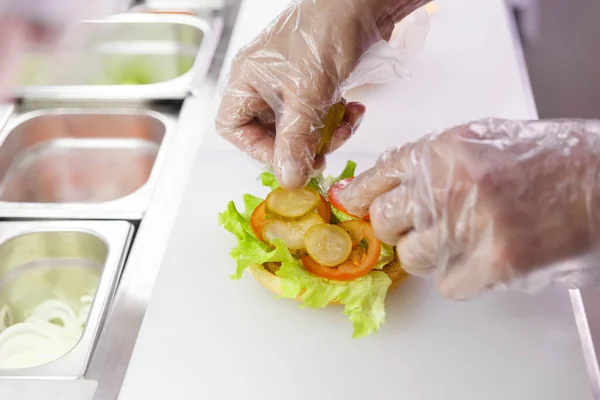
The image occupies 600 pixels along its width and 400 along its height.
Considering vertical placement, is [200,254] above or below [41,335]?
above

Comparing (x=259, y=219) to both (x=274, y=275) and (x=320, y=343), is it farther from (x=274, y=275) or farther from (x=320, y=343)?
(x=320, y=343)

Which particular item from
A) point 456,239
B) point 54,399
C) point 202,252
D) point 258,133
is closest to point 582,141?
point 456,239

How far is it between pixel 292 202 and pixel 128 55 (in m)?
1.21

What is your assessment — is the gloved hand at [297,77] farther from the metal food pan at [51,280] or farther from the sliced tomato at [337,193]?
the metal food pan at [51,280]

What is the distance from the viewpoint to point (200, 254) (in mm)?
1721

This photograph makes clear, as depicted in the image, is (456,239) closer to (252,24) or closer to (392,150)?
(392,150)

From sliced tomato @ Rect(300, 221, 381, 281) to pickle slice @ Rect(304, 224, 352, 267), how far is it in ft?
0.04

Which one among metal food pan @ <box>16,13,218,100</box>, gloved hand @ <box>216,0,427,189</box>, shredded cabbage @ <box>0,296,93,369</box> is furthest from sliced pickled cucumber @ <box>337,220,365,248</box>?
metal food pan @ <box>16,13,218,100</box>

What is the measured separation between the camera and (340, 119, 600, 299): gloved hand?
1067 mm

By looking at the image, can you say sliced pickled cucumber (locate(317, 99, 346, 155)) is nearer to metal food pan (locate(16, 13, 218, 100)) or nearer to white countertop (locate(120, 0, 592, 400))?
white countertop (locate(120, 0, 592, 400))

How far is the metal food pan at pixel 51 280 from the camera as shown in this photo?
1717 mm

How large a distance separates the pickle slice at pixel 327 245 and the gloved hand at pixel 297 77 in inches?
4.9

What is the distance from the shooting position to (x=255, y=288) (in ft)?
5.40

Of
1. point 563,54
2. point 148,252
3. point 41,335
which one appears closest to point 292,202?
point 148,252
